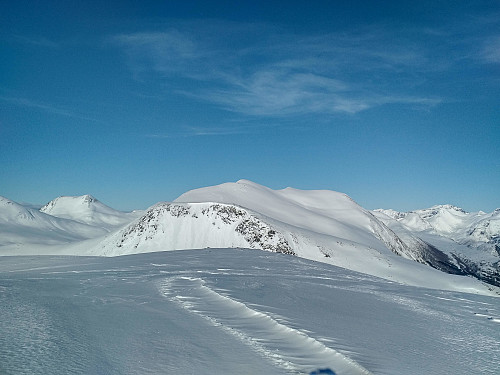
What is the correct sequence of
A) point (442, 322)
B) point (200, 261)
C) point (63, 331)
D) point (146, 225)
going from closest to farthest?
point (63, 331), point (442, 322), point (200, 261), point (146, 225)

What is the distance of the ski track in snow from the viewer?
555cm

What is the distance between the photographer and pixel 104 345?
6.02 metres

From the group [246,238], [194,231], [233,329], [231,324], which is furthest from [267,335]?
[194,231]

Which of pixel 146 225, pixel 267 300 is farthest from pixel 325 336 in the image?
pixel 146 225

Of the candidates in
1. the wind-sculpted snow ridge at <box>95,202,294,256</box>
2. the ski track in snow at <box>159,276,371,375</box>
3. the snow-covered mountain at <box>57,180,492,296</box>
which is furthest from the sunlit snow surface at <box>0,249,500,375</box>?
the wind-sculpted snow ridge at <box>95,202,294,256</box>

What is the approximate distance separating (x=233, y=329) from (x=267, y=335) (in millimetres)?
745

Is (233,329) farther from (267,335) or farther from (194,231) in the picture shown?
(194,231)

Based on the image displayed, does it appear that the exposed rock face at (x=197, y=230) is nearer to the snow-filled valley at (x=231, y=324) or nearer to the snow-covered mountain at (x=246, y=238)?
the snow-covered mountain at (x=246, y=238)

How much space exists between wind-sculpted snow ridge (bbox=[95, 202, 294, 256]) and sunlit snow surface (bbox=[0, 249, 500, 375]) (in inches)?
1274

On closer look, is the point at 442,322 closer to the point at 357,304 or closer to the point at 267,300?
the point at 357,304

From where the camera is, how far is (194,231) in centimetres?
4950

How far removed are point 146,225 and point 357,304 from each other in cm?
4418

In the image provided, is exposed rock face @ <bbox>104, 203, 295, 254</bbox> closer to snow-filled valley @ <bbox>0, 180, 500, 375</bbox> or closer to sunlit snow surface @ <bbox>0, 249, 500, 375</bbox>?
snow-filled valley @ <bbox>0, 180, 500, 375</bbox>

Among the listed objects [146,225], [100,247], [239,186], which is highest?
[239,186]
